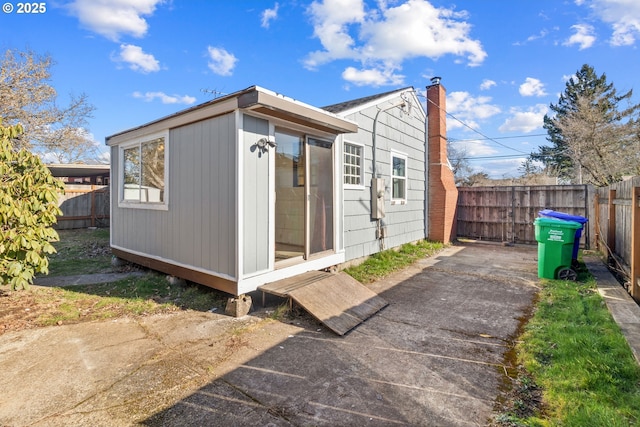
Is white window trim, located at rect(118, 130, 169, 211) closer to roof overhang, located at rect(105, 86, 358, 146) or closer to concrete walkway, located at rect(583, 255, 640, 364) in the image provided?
roof overhang, located at rect(105, 86, 358, 146)

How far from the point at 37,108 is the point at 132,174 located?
1291 centimetres

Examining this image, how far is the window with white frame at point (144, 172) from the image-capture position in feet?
16.6

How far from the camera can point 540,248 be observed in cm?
572

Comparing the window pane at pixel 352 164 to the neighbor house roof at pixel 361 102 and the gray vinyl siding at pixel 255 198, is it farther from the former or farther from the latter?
the gray vinyl siding at pixel 255 198

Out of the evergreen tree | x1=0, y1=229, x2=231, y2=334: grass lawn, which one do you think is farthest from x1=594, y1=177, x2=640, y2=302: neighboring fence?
the evergreen tree

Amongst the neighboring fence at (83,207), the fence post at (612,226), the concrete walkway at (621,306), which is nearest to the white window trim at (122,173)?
the concrete walkway at (621,306)

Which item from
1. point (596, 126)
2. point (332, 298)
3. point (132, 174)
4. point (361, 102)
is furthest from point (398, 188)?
point (596, 126)

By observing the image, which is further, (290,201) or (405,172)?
(405,172)

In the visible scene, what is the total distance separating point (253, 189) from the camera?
3.97m

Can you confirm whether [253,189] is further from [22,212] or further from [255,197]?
[22,212]

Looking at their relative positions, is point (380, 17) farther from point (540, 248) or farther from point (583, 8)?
point (540, 248)

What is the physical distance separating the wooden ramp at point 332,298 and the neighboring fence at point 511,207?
774 centimetres

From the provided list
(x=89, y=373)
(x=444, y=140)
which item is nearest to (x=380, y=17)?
(x=444, y=140)

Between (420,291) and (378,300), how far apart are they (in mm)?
1071
